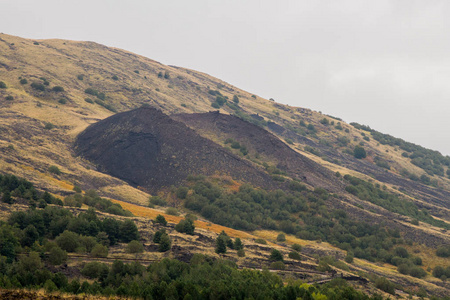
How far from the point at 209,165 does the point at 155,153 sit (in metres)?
9.74

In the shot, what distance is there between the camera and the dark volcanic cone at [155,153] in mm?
69938

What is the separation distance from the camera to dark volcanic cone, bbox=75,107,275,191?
69.9m

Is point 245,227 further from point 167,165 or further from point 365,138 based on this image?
point 365,138

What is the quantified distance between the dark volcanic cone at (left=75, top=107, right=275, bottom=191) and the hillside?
0.65 feet

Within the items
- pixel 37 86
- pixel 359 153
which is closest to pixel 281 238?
pixel 37 86

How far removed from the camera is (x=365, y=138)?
12850 centimetres

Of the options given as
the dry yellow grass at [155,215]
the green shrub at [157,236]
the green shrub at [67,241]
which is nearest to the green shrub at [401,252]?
the dry yellow grass at [155,215]

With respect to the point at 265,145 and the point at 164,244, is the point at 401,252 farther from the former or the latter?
the point at 164,244

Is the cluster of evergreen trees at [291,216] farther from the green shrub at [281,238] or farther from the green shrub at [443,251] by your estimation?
the green shrub at [443,251]

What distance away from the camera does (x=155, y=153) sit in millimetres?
73688

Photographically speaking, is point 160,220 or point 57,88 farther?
point 57,88

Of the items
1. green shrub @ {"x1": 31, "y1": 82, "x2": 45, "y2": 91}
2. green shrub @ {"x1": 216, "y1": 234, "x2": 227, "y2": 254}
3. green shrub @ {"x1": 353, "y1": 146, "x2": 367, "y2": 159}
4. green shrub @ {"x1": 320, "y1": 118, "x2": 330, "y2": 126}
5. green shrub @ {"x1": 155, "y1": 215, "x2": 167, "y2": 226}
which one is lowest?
green shrub @ {"x1": 155, "y1": 215, "x2": 167, "y2": 226}

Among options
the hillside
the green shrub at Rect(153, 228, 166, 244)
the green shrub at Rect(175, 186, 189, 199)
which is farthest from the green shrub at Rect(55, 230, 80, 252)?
the green shrub at Rect(175, 186, 189, 199)

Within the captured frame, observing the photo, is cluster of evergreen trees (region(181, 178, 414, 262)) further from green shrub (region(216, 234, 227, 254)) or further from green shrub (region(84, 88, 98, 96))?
green shrub (region(84, 88, 98, 96))
